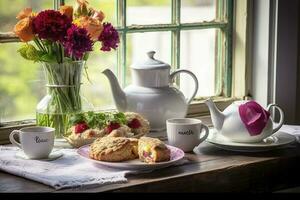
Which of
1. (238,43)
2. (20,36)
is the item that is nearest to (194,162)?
(20,36)

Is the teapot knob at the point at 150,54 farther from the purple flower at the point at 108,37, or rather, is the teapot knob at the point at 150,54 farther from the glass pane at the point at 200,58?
the glass pane at the point at 200,58

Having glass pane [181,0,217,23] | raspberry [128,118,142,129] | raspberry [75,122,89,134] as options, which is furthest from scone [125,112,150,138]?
glass pane [181,0,217,23]

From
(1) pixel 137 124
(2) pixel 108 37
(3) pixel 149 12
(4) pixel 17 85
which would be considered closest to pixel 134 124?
(1) pixel 137 124

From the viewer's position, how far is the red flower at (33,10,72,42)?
5.75 ft

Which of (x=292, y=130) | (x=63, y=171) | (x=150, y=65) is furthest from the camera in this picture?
(x=292, y=130)

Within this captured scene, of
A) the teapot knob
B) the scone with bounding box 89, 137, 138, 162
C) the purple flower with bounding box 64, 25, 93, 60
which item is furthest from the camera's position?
the teapot knob

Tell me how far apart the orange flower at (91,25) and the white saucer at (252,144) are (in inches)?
15.2

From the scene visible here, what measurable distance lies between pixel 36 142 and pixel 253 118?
1.76 feet

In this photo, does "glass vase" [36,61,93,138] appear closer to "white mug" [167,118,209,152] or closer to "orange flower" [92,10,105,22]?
"orange flower" [92,10,105,22]

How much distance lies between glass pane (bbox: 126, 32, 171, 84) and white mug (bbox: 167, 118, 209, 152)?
1.25 feet

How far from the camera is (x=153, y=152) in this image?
1.64m

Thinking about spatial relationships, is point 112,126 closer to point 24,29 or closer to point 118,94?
point 118,94

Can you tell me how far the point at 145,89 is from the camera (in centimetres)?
195

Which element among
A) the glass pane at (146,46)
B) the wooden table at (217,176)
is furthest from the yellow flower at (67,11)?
the wooden table at (217,176)
